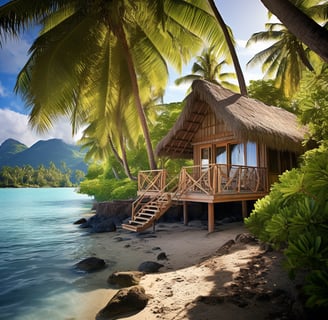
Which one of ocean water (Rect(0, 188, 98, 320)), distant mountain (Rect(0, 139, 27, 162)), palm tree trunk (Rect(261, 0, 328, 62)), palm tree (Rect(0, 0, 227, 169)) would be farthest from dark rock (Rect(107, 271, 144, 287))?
distant mountain (Rect(0, 139, 27, 162))

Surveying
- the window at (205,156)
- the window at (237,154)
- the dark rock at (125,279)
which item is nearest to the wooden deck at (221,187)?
the window at (237,154)

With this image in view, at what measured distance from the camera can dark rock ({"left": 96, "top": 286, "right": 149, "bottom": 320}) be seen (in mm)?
3672

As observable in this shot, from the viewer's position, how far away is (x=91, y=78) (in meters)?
10.7

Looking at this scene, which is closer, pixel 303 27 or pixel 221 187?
pixel 303 27

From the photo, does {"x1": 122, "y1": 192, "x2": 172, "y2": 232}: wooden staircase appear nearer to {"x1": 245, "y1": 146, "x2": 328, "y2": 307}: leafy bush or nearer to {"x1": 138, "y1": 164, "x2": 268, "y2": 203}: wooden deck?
{"x1": 138, "y1": 164, "x2": 268, "y2": 203}: wooden deck

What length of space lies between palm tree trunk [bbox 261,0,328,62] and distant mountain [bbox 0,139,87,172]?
541ft

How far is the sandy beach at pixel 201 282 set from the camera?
303cm

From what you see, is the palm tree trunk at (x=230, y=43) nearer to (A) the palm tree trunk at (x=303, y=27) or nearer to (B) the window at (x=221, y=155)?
(B) the window at (x=221, y=155)

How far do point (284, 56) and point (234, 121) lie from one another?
1151 cm

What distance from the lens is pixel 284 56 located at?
1608cm

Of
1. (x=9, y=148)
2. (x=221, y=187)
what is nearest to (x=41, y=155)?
(x=9, y=148)

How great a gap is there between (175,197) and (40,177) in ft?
249

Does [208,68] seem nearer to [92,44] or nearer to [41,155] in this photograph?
[92,44]

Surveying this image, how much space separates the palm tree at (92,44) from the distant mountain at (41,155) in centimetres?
15641
